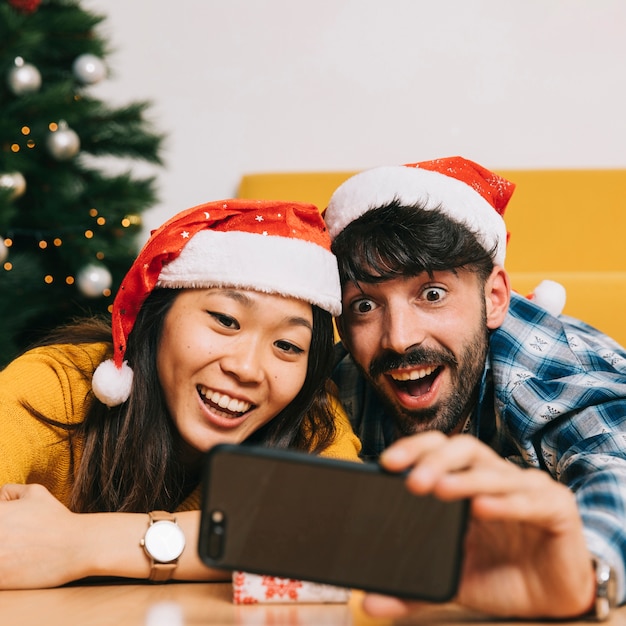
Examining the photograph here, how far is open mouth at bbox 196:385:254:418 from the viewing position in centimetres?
116

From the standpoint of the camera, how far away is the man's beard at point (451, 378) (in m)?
1.30

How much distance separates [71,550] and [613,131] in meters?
1.99

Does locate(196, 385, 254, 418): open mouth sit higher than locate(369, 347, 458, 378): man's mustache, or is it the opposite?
locate(369, 347, 458, 378): man's mustache

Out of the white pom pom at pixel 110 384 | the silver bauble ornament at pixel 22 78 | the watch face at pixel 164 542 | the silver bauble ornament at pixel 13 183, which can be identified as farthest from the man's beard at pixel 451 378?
the silver bauble ornament at pixel 22 78

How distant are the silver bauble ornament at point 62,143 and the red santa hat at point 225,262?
801 millimetres

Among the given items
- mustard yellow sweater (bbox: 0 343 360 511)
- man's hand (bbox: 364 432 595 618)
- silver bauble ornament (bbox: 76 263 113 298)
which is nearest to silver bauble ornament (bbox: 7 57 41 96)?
silver bauble ornament (bbox: 76 263 113 298)

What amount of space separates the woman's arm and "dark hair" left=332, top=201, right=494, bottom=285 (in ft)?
1.82

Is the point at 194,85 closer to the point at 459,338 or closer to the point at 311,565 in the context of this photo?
the point at 459,338

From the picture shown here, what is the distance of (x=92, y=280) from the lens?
1942 mm

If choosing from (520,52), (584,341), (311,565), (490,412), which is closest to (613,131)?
(520,52)

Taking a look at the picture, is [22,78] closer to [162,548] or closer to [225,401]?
[225,401]

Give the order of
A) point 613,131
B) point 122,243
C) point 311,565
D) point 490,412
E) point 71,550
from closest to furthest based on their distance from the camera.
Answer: point 311,565 → point 71,550 → point 490,412 → point 122,243 → point 613,131

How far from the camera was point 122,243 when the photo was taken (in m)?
2.05

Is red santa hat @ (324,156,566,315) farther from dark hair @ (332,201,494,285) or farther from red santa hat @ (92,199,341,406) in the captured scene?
red santa hat @ (92,199,341,406)
